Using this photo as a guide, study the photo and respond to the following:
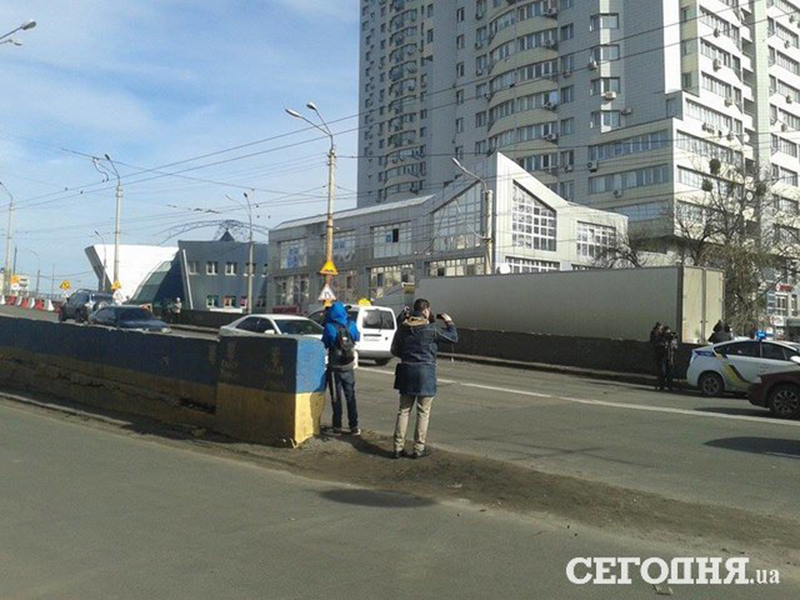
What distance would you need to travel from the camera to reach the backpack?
9.66m

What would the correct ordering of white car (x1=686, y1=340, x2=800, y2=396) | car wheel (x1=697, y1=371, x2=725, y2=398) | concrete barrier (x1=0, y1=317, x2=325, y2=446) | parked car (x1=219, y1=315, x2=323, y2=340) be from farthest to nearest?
parked car (x1=219, y1=315, x2=323, y2=340) → car wheel (x1=697, y1=371, x2=725, y2=398) → white car (x1=686, y1=340, x2=800, y2=396) → concrete barrier (x1=0, y1=317, x2=325, y2=446)

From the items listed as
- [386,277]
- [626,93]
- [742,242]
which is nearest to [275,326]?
[742,242]

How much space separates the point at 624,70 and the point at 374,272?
31688mm

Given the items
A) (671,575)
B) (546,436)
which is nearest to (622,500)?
(671,575)

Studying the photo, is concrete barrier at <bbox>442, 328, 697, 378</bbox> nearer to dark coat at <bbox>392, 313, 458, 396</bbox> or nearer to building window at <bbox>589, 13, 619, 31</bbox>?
dark coat at <bbox>392, 313, 458, 396</bbox>

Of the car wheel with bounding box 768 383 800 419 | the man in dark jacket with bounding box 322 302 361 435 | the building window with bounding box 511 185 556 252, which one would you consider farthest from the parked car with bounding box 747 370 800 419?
the building window with bounding box 511 185 556 252

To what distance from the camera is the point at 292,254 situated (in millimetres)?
68188

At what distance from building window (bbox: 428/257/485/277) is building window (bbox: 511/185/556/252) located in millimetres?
3123

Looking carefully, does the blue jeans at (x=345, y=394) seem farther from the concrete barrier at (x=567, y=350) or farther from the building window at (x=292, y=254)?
the building window at (x=292, y=254)

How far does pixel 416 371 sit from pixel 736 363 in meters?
12.2

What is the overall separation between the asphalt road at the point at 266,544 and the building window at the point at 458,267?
41.3 m

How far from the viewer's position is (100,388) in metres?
13.4

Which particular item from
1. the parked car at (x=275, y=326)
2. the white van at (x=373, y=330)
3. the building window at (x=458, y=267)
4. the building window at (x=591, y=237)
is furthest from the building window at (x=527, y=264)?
the parked car at (x=275, y=326)

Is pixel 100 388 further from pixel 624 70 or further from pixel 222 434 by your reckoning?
pixel 624 70
